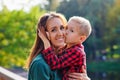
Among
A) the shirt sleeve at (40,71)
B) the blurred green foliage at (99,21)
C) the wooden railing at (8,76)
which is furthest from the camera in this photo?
the blurred green foliage at (99,21)

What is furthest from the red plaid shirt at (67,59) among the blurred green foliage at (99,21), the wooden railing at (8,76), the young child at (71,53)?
the blurred green foliage at (99,21)

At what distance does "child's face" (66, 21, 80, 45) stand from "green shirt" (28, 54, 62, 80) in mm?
261

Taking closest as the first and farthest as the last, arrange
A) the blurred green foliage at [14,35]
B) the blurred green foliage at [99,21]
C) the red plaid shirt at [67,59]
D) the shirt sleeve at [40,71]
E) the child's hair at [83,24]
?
the shirt sleeve at [40,71]
the red plaid shirt at [67,59]
the child's hair at [83,24]
the blurred green foliage at [14,35]
the blurred green foliage at [99,21]

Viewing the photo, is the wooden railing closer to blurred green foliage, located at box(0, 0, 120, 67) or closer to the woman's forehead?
the woman's forehead

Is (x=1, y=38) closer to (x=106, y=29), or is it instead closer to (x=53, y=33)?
(x=106, y=29)

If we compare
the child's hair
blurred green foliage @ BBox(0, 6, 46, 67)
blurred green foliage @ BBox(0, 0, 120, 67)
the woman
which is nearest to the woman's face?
the woman

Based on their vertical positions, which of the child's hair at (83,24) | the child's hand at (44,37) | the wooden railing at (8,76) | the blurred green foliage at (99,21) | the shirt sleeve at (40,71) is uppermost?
the child's hair at (83,24)

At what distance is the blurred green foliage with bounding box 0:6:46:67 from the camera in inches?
872

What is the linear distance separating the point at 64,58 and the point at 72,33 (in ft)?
0.57

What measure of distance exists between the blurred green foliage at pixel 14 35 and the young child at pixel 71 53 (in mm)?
19394

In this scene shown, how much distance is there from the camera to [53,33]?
2.33 metres

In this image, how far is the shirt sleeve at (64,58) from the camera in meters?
2.29

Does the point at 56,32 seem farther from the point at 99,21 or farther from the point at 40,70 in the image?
the point at 99,21

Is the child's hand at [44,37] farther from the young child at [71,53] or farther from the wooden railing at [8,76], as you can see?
the wooden railing at [8,76]
